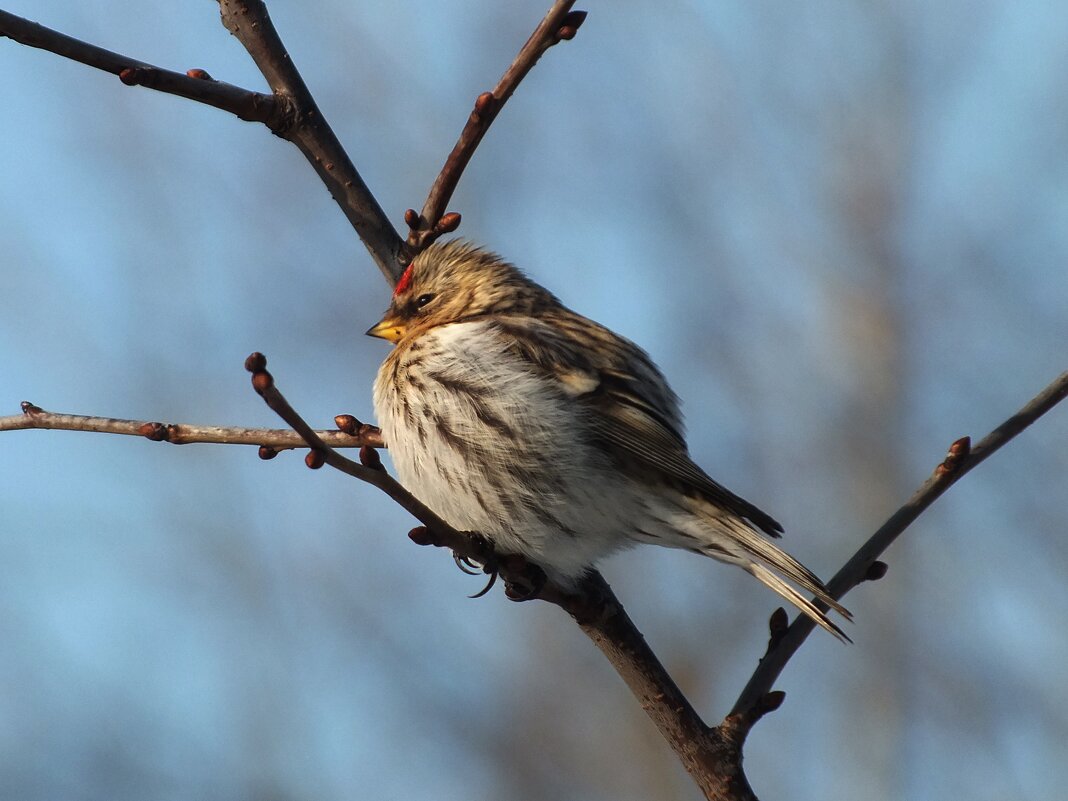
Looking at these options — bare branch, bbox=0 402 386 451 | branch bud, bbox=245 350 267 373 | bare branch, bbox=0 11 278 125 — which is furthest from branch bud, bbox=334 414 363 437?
branch bud, bbox=245 350 267 373

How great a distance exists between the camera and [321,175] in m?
3.67

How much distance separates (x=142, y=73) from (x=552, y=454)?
5.39ft

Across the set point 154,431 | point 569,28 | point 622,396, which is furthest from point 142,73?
point 622,396

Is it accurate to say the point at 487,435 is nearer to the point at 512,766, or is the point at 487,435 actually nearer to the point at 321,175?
the point at 321,175

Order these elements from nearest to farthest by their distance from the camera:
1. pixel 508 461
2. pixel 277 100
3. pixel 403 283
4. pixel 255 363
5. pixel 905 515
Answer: pixel 255 363 < pixel 905 515 < pixel 277 100 < pixel 508 461 < pixel 403 283

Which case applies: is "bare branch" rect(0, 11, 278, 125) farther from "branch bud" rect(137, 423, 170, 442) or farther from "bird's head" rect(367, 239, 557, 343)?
"bird's head" rect(367, 239, 557, 343)

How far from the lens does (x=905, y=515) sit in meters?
3.17

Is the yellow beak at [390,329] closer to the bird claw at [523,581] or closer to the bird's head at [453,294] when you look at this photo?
the bird's head at [453,294]

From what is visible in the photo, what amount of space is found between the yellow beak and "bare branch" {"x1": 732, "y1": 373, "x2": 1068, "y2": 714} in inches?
79.2

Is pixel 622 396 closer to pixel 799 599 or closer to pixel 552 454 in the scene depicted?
pixel 552 454

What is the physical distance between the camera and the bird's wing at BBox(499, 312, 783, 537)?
4.01 metres

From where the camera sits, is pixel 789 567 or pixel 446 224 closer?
pixel 789 567

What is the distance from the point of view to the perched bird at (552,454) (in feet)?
13.0

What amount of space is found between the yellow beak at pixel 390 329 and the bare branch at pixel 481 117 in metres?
0.99
